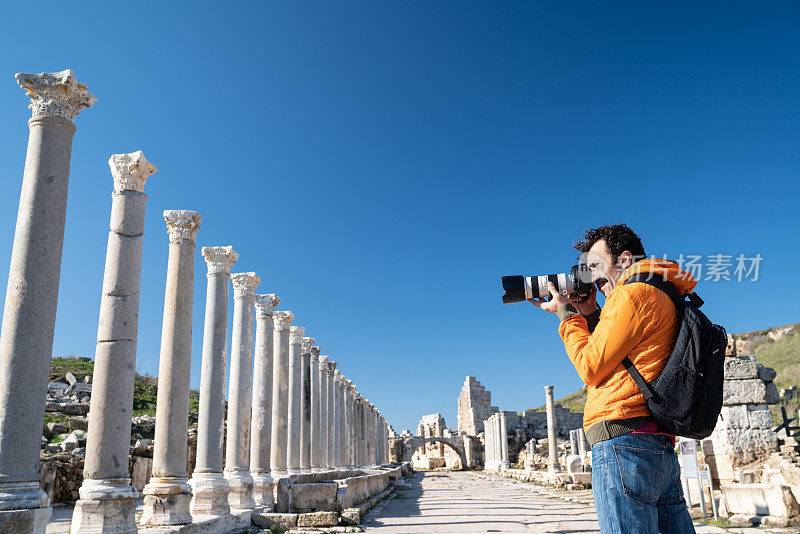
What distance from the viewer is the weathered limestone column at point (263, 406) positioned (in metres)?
14.5

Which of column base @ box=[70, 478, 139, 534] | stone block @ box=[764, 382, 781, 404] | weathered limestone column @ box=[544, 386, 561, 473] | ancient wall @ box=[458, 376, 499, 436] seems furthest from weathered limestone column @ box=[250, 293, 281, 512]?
ancient wall @ box=[458, 376, 499, 436]

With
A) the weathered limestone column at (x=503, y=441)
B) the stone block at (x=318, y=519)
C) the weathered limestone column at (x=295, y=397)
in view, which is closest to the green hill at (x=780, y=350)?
the weathered limestone column at (x=503, y=441)

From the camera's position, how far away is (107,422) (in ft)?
27.2

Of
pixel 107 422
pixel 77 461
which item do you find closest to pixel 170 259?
pixel 107 422

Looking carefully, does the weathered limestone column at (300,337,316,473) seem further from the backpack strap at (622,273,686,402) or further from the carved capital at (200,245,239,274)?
the backpack strap at (622,273,686,402)

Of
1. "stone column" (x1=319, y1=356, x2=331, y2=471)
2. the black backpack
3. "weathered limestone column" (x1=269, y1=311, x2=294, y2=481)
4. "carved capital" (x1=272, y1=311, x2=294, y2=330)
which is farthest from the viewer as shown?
"stone column" (x1=319, y1=356, x2=331, y2=471)

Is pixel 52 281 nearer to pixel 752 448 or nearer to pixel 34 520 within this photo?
pixel 34 520

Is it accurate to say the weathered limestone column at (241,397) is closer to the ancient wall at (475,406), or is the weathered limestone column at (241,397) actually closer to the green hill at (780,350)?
the green hill at (780,350)

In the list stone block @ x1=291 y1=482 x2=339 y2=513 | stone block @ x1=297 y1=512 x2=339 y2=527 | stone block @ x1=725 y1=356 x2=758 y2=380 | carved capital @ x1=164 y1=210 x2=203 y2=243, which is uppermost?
carved capital @ x1=164 y1=210 x2=203 y2=243

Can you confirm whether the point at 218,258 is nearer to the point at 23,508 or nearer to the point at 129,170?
the point at 129,170

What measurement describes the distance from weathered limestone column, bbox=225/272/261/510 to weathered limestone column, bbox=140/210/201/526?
2.90 m

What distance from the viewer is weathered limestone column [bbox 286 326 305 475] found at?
2021 centimetres

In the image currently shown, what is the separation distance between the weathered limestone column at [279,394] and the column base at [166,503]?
7.49m

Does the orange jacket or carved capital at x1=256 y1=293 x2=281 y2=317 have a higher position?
carved capital at x1=256 y1=293 x2=281 y2=317
